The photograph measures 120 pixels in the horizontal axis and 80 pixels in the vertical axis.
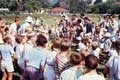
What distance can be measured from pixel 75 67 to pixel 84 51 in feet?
4.48

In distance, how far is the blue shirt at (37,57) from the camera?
28.6 feet

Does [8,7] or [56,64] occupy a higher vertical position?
[56,64]

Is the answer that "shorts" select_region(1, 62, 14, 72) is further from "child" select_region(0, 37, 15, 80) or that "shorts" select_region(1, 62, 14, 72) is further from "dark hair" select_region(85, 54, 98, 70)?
"dark hair" select_region(85, 54, 98, 70)

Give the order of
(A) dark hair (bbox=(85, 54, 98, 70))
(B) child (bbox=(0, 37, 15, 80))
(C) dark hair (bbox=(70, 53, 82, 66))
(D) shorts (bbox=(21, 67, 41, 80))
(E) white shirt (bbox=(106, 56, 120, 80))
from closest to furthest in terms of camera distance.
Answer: (A) dark hair (bbox=(85, 54, 98, 70)) → (C) dark hair (bbox=(70, 53, 82, 66)) → (E) white shirt (bbox=(106, 56, 120, 80)) → (D) shorts (bbox=(21, 67, 41, 80)) → (B) child (bbox=(0, 37, 15, 80))

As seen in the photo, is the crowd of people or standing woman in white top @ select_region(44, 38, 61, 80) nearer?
the crowd of people

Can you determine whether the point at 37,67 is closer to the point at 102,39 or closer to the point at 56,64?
the point at 56,64

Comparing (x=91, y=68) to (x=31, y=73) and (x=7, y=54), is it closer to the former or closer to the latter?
(x=31, y=73)

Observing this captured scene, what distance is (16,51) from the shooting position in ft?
38.0

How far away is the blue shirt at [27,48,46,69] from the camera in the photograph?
871 cm

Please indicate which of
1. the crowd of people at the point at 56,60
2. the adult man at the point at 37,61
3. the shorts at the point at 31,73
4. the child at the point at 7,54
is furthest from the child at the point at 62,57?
the child at the point at 7,54

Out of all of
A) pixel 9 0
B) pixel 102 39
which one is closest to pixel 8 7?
pixel 9 0

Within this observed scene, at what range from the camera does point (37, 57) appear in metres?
8.79

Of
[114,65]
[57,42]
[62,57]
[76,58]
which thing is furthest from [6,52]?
[76,58]

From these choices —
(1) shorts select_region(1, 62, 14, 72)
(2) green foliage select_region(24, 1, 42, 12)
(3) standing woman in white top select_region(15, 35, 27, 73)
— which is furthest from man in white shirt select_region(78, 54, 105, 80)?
(2) green foliage select_region(24, 1, 42, 12)
